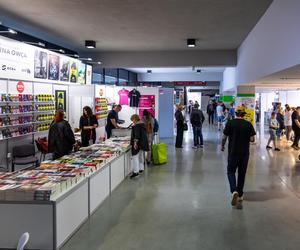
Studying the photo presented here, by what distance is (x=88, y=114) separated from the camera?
9.03m

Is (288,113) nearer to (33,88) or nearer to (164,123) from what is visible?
(164,123)

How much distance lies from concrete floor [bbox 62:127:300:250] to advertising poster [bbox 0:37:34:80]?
132 inches

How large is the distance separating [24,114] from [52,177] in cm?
392

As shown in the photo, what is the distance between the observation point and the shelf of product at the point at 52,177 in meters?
4.12

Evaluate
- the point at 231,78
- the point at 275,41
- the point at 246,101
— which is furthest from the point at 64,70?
the point at 231,78

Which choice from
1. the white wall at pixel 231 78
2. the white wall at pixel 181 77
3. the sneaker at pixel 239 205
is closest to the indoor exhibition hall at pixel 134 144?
the sneaker at pixel 239 205

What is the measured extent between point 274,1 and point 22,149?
5984mm

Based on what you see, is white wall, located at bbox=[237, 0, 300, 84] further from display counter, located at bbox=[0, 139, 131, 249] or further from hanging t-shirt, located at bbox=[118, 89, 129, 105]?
hanging t-shirt, located at bbox=[118, 89, 129, 105]

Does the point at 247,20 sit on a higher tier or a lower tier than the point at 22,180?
higher

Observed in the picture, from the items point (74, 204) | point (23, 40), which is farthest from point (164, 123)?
point (74, 204)

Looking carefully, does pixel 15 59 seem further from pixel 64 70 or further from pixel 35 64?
pixel 64 70

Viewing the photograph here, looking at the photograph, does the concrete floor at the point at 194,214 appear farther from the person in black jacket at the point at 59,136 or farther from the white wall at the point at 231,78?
the white wall at the point at 231,78

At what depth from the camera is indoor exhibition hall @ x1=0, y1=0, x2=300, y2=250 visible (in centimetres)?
446

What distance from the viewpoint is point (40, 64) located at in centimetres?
887
